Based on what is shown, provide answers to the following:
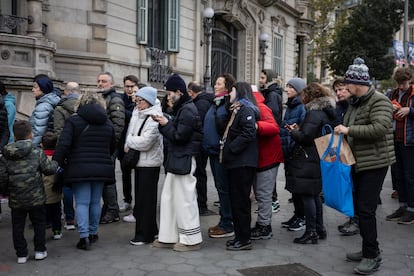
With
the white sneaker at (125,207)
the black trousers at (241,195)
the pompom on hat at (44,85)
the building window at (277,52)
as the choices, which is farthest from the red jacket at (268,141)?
the building window at (277,52)

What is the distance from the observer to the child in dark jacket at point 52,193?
5.91 m

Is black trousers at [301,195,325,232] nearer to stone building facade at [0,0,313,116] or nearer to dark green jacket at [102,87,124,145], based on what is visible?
dark green jacket at [102,87,124,145]

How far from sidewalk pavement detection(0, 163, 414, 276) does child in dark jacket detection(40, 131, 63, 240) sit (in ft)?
0.55

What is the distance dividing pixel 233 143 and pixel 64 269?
2.14 metres

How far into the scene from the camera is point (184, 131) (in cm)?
551

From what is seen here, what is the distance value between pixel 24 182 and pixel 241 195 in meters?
2.26

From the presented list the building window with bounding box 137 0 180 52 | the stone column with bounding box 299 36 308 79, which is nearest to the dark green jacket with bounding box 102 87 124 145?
the building window with bounding box 137 0 180 52

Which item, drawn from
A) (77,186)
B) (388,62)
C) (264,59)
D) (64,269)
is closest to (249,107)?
(77,186)

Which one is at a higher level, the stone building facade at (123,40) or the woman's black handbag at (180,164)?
the stone building facade at (123,40)

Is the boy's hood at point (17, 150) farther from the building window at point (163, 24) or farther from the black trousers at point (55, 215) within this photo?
the building window at point (163, 24)

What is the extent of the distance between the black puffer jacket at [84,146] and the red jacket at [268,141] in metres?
1.77

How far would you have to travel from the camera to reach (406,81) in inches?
275

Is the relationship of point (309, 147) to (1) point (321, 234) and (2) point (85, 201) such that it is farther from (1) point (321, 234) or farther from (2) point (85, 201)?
(2) point (85, 201)

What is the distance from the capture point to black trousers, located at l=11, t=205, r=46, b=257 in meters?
5.19
